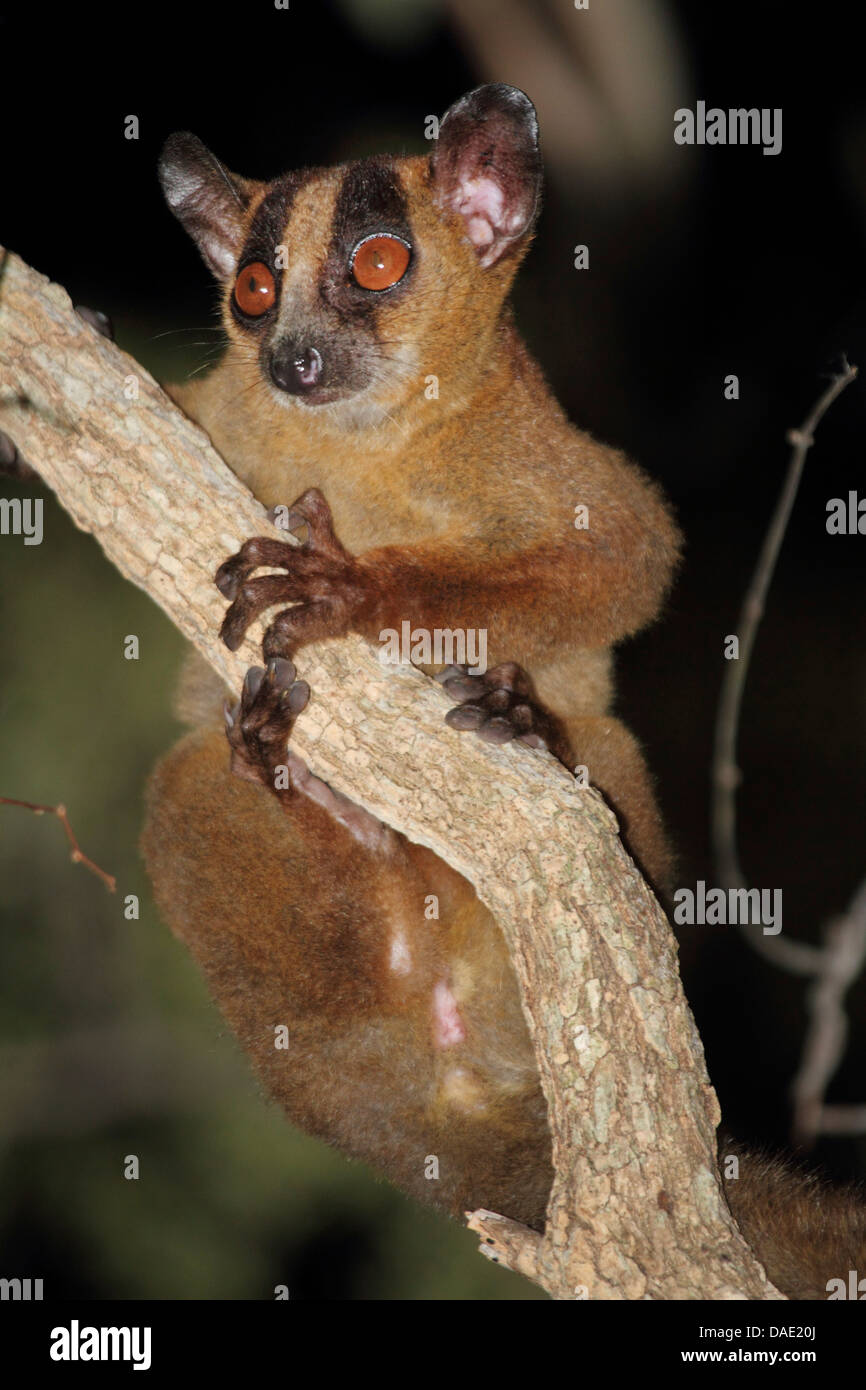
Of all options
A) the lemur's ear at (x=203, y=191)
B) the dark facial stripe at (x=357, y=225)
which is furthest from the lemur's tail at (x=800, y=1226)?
the lemur's ear at (x=203, y=191)

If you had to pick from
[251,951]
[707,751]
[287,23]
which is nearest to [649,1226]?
[251,951]

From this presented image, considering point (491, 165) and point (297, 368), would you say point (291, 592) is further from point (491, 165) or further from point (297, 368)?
point (491, 165)

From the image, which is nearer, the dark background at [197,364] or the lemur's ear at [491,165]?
the lemur's ear at [491,165]

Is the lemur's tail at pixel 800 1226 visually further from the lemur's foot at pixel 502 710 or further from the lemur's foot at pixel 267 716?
the lemur's foot at pixel 267 716

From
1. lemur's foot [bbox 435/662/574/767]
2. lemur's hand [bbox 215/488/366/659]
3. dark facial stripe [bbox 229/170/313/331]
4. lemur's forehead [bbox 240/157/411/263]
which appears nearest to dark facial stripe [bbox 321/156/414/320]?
lemur's forehead [bbox 240/157/411/263]

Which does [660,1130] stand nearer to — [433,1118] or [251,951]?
[433,1118]
